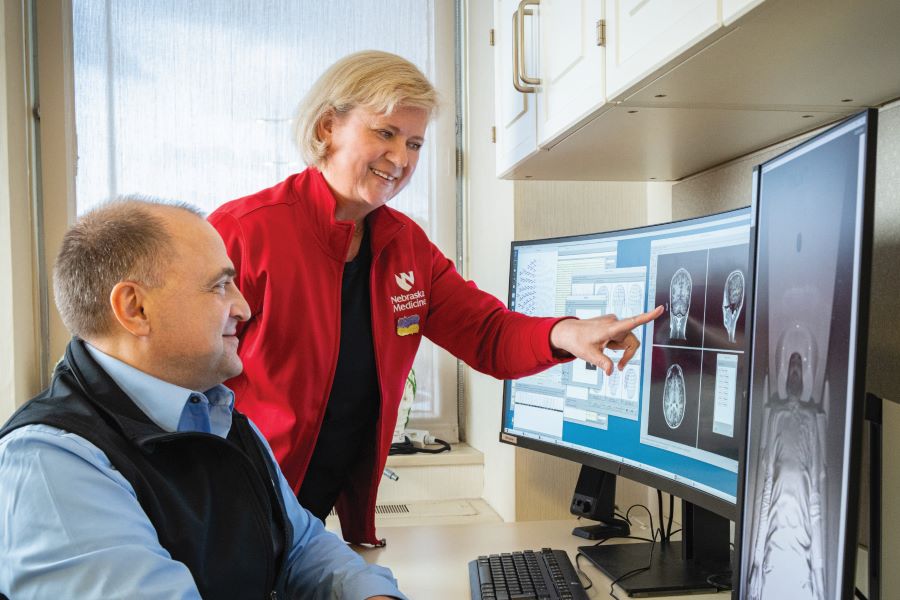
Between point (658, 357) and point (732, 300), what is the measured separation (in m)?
0.22

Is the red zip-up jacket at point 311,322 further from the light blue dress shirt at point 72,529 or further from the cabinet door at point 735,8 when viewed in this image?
the cabinet door at point 735,8

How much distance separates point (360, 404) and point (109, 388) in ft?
2.39

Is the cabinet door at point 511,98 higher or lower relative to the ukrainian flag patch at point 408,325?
higher

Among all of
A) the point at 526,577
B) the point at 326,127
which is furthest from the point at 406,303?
the point at 526,577

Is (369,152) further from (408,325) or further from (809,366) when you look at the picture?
(809,366)

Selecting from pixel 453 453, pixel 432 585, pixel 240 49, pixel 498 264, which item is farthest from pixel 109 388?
pixel 240 49

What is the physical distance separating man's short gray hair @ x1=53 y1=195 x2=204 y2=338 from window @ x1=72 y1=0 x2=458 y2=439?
1.85m

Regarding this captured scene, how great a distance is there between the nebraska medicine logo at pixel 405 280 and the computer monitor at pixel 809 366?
864 millimetres

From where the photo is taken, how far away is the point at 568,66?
4.51 ft

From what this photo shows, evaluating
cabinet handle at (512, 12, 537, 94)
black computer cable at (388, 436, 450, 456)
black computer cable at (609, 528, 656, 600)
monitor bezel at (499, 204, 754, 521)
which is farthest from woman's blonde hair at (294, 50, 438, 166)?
black computer cable at (388, 436, 450, 456)

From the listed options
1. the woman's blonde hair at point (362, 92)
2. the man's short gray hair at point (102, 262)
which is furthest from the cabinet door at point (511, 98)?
the man's short gray hair at point (102, 262)

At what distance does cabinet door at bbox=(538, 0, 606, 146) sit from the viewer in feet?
4.08

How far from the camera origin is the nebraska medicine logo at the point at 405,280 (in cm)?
165

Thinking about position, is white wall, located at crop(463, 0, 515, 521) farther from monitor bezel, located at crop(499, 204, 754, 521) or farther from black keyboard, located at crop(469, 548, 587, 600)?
black keyboard, located at crop(469, 548, 587, 600)
